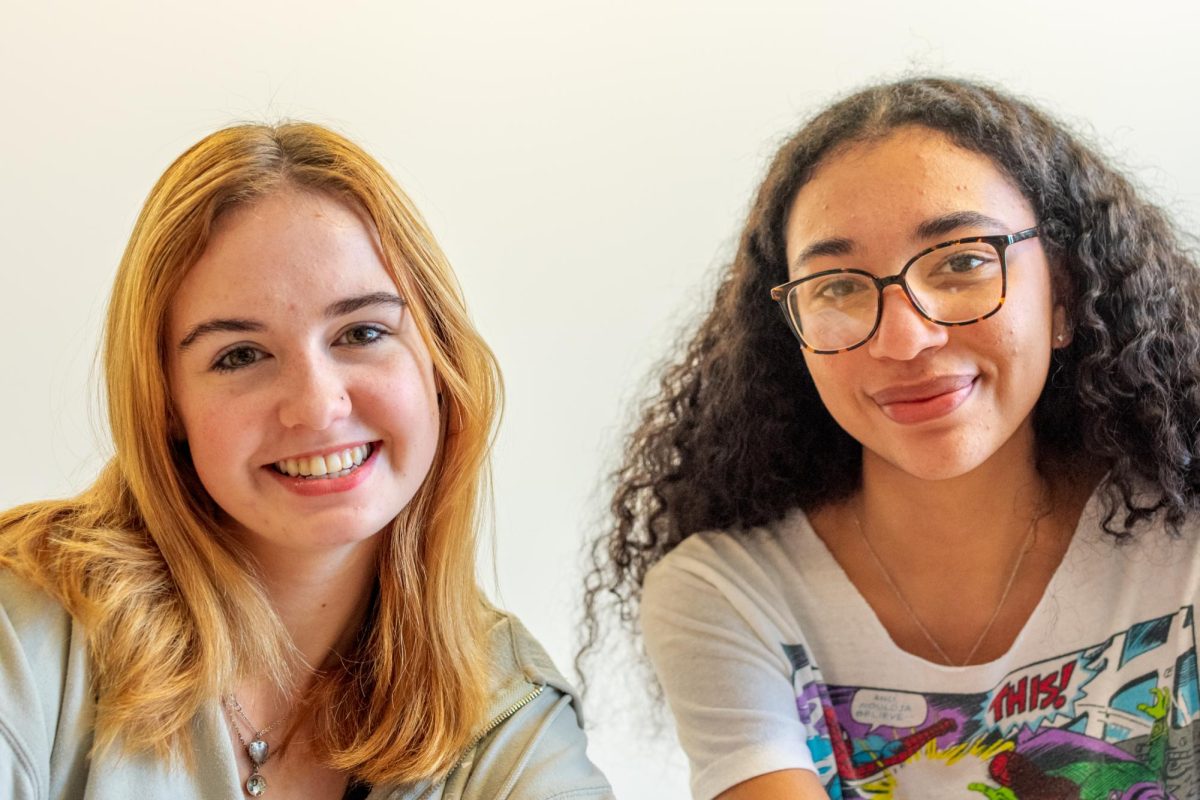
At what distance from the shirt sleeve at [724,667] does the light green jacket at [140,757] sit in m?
0.14

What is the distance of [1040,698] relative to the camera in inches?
62.9

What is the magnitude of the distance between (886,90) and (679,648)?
Result: 77cm

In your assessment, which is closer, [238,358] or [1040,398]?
[238,358]

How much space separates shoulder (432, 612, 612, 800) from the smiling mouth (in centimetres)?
37

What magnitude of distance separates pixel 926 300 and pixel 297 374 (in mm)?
726

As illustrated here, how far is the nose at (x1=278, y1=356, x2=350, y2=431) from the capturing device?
1.38 metres

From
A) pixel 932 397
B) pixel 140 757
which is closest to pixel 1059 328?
pixel 932 397

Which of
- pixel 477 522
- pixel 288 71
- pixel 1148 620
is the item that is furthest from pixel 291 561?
pixel 1148 620

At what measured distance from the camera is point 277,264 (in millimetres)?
1410

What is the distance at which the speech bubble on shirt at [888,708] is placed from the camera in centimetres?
164

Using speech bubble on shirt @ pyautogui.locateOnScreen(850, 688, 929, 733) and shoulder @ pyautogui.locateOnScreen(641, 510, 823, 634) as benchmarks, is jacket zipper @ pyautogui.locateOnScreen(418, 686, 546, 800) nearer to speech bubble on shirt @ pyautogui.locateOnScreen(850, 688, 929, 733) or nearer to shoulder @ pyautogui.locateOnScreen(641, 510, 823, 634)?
shoulder @ pyautogui.locateOnScreen(641, 510, 823, 634)

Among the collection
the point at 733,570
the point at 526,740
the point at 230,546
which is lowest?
the point at 526,740

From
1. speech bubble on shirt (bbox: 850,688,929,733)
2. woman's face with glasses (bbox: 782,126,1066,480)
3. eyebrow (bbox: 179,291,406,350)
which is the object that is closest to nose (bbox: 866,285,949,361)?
woman's face with glasses (bbox: 782,126,1066,480)

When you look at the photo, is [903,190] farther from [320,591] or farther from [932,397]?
[320,591]
